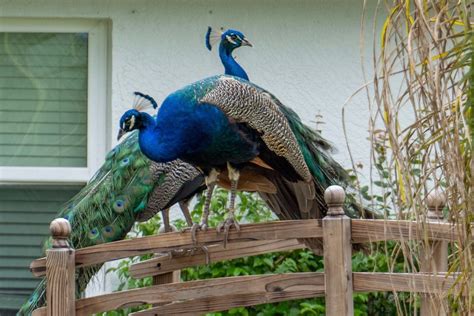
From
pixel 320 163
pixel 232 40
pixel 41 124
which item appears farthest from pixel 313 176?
pixel 41 124

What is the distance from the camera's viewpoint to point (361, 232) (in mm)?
4031

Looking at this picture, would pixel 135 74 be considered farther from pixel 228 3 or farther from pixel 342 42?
pixel 342 42

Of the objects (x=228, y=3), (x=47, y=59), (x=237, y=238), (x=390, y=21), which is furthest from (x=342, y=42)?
(x=390, y=21)

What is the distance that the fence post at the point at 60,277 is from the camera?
443 cm

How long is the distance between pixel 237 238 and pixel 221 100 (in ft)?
2.23

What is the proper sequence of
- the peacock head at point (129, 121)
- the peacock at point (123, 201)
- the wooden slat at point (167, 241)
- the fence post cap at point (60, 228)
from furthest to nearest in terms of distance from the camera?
the peacock at point (123, 201), the peacock head at point (129, 121), the fence post cap at point (60, 228), the wooden slat at point (167, 241)

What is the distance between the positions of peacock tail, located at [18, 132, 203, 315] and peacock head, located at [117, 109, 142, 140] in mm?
706

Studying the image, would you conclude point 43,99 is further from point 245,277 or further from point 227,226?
point 245,277

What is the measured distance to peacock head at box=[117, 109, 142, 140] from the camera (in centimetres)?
483

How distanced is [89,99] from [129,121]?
206 centimetres

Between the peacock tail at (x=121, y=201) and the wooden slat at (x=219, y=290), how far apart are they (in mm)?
1013

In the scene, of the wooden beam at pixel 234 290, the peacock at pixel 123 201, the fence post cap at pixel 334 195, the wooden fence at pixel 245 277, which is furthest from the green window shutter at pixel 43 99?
the fence post cap at pixel 334 195

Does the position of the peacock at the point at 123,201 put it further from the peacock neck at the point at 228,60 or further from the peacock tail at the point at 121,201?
the peacock neck at the point at 228,60

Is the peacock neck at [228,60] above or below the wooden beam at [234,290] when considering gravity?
above
